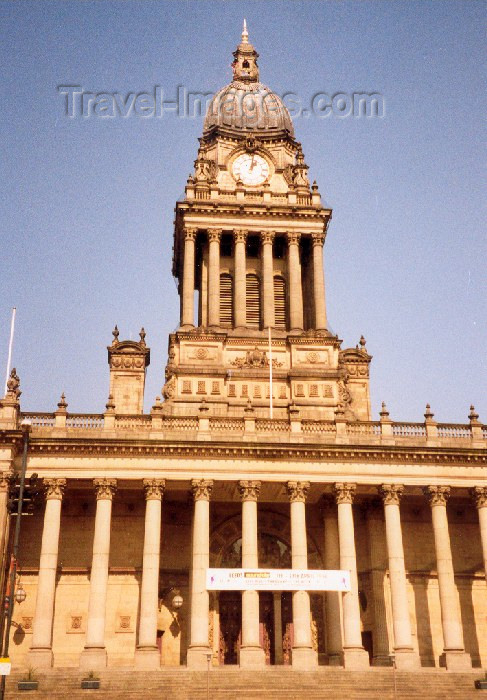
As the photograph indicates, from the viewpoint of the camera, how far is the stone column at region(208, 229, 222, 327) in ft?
184

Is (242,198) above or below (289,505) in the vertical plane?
above

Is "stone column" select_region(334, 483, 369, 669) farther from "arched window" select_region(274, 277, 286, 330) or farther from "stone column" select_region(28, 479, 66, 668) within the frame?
"arched window" select_region(274, 277, 286, 330)

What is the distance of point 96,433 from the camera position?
42969 millimetres

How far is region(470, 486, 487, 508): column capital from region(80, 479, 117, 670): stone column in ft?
67.6

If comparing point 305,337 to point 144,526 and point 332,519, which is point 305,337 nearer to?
point 332,519

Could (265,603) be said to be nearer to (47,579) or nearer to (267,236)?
(47,579)

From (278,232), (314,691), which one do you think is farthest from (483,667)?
(278,232)

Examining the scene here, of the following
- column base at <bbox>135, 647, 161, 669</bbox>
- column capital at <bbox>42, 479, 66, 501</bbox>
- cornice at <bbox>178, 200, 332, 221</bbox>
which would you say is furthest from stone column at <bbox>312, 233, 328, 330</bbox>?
column base at <bbox>135, 647, 161, 669</bbox>

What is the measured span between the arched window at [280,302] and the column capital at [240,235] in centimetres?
423

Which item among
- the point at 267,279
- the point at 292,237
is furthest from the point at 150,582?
the point at 292,237

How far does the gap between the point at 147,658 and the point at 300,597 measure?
8.50 meters

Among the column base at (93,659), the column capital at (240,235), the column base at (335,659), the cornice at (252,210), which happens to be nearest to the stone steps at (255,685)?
the column base at (93,659)

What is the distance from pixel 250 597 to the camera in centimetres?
4006

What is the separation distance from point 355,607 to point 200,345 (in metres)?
21.3
